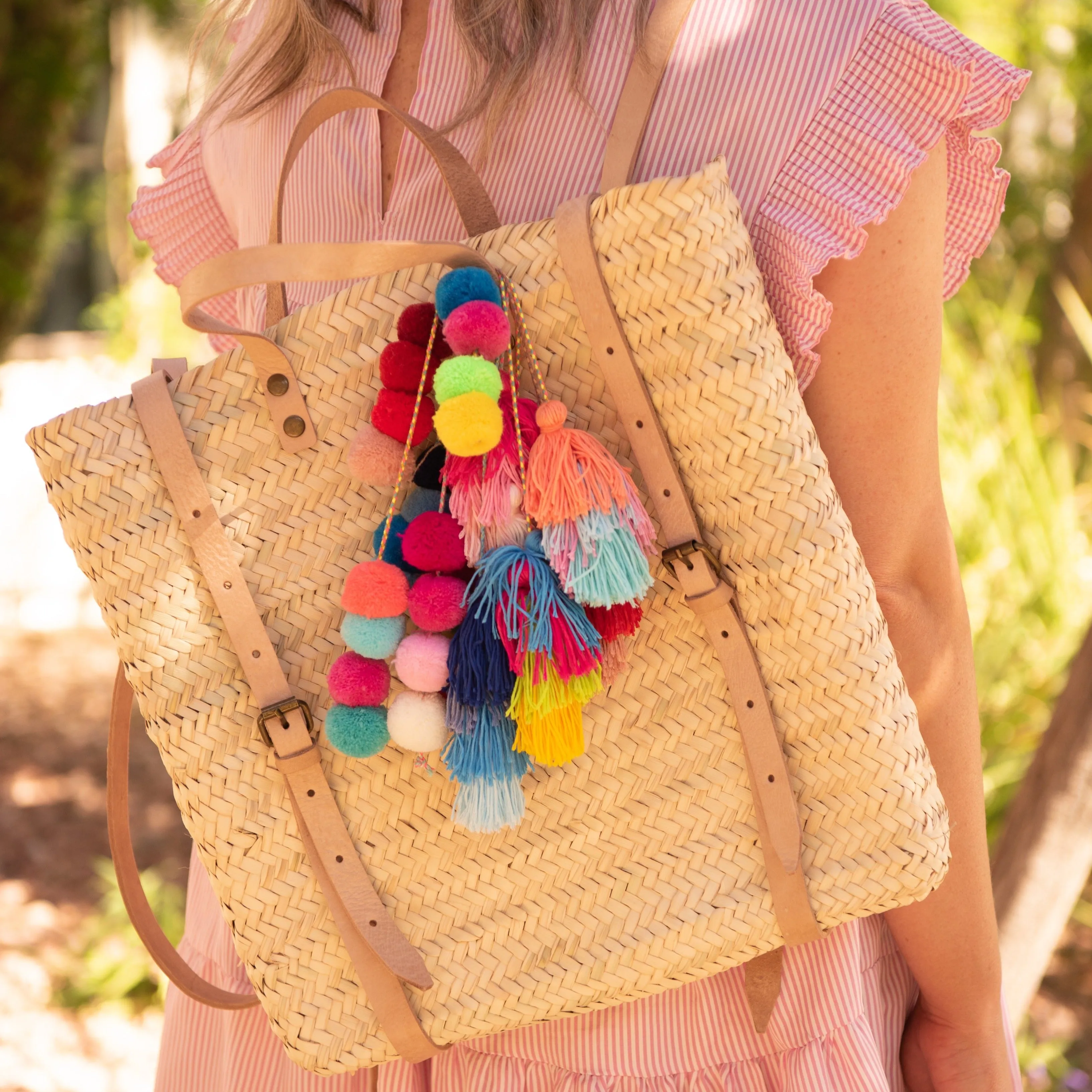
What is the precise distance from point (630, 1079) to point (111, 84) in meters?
7.69

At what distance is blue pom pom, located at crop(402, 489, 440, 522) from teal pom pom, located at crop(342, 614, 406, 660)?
3.6 inches

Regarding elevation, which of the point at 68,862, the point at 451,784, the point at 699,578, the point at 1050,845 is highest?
the point at 699,578

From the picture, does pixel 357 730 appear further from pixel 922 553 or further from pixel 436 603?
pixel 922 553

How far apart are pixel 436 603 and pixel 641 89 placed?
1.51 feet

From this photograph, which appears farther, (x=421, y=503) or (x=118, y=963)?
(x=118, y=963)

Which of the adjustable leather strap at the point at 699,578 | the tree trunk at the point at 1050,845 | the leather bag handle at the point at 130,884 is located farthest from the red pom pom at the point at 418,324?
the tree trunk at the point at 1050,845

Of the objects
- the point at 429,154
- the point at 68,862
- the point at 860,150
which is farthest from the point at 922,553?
the point at 68,862

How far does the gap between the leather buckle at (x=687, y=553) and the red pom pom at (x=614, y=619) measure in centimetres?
5

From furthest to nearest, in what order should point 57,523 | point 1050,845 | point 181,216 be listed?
1. point 57,523
2. point 1050,845
3. point 181,216

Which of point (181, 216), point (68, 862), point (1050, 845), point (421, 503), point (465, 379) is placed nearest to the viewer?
point (465, 379)

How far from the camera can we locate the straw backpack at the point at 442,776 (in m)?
0.97

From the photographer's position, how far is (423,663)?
0.96 metres

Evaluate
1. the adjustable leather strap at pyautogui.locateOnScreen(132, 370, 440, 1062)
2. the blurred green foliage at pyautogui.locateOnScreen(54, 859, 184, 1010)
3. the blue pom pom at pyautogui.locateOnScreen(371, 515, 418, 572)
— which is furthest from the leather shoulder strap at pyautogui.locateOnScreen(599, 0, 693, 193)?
the blurred green foliage at pyautogui.locateOnScreen(54, 859, 184, 1010)

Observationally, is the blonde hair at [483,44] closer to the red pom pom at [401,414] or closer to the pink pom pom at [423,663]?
the red pom pom at [401,414]
